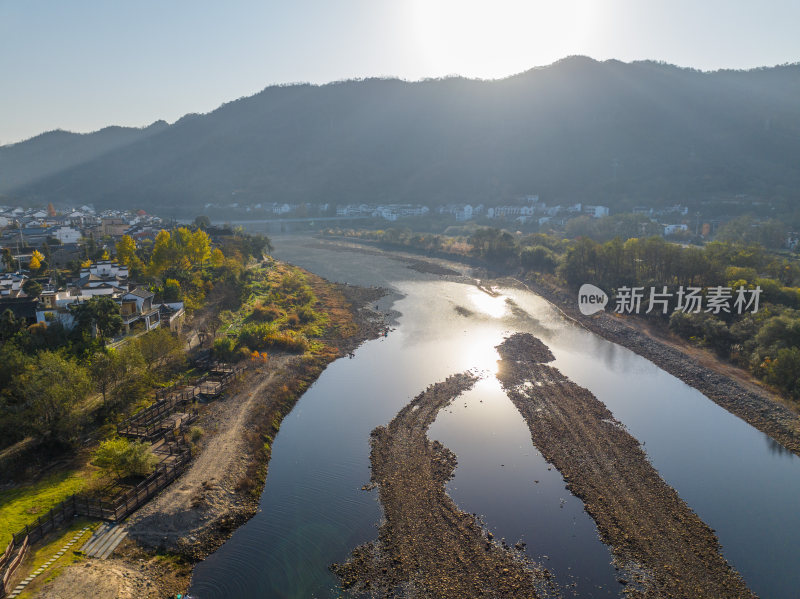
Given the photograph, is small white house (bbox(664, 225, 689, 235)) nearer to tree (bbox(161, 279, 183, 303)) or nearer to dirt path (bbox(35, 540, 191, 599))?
tree (bbox(161, 279, 183, 303))

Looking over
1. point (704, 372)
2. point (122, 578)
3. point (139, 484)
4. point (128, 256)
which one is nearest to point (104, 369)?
point (139, 484)

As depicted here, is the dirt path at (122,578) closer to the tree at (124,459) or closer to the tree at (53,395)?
the tree at (124,459)

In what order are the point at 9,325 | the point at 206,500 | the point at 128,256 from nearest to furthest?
the point at 206,500 → the point at 9,325 → the point at 128,256

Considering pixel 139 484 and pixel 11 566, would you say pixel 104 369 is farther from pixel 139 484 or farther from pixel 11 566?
pixel 11 566

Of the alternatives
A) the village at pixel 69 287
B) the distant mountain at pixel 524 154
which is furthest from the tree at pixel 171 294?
the distant mountain at pixel 524 154

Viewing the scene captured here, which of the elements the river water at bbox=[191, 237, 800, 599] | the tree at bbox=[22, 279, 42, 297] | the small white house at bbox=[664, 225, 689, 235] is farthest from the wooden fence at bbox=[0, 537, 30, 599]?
the small white house at bbox=[664, 225, 689, 235]

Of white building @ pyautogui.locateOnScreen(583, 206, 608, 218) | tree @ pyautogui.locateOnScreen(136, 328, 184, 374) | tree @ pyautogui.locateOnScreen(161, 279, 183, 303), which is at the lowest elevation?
tree @ pyautogui.locateOnScreen(136, 328, 184, 374)

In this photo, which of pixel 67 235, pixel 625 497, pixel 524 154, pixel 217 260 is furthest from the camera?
pixel 524 154
